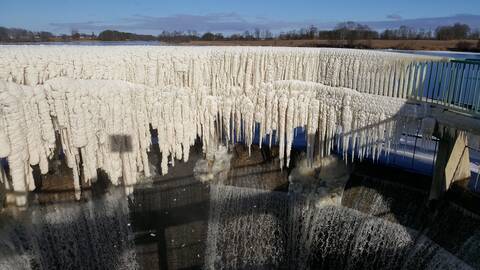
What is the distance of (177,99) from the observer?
8.42 m

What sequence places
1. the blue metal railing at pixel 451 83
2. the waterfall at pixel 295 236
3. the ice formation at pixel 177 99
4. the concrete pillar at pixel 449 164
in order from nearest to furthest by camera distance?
the blue metal railing at pixel 451 83
the ice formation at pixel 177 99
the concrete pillar at pixel 449 164
the waterfall at pixel 295 236

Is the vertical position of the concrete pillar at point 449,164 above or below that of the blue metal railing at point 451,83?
below

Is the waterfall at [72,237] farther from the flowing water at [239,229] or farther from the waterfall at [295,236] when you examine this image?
the waterfall at [295,236]

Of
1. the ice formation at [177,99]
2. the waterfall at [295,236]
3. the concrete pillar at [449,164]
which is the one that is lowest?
the waterfall at [295,236]

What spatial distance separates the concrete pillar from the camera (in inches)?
316

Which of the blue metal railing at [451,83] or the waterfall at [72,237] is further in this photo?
the waterfall at [72,237]

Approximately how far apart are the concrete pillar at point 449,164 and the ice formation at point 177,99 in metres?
1.32

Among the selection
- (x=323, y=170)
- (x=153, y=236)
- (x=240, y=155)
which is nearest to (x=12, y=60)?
(x=153, y=236)

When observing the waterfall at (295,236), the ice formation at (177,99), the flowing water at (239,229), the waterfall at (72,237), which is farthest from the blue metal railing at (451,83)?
the waterfall at (72,237)

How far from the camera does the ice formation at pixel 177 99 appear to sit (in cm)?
721

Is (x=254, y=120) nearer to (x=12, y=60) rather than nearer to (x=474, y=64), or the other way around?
(x=474, y=64)

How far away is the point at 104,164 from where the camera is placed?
8.27m

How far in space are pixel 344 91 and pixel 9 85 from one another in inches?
275

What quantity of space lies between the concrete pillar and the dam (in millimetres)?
49
